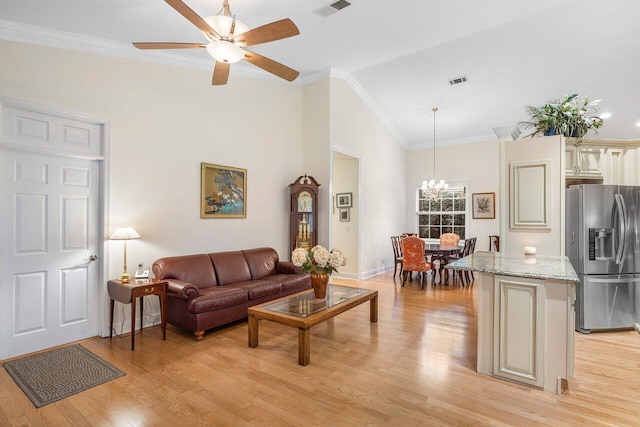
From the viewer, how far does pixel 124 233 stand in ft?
11.6

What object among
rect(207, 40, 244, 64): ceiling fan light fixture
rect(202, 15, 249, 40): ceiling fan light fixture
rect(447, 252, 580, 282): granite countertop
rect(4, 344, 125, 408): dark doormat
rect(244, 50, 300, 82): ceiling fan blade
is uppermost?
rect(202, 15, 249, 40): ceiling fan light fixture

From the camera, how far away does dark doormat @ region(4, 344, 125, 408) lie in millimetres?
2514

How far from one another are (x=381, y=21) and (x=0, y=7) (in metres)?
4.01

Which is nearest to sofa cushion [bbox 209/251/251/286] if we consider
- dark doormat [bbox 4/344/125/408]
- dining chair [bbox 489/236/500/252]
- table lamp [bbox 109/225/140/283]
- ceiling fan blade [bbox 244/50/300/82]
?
table lamp [bbox 109/225/140/283]

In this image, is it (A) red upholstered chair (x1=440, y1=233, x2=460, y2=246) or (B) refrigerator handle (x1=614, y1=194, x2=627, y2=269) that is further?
(A) red upholstered chair (x1=440, y1=233, x2=460, y2=246)

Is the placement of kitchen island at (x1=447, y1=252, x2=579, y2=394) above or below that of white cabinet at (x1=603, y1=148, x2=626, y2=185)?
below

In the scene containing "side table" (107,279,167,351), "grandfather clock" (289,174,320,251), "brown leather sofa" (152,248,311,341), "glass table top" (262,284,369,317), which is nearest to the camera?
"glass table top" (262,284,369,317)

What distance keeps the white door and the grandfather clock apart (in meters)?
2.88

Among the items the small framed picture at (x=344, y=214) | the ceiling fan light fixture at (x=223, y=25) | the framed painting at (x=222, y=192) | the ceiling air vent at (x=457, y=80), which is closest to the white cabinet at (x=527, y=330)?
the ceiling fan light fixture at (x=223, y=25)

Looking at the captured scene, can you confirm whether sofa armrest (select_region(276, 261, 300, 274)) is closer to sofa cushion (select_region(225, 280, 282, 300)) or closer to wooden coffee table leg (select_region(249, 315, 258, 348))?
sofa cushion (select_region(225, 280, 282, 300))

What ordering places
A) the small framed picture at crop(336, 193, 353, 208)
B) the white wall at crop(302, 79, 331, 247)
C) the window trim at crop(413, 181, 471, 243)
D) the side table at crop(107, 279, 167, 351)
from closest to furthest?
the side table at crop(107, 279, 167, 351)
the white wall at crop(302, 79, 331, 247)
the small framed picture at crop(336, 193, 353, 208)
the window trim at crop(413, 181, 471, 243)

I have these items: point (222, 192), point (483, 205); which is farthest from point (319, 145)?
point (483, 205)

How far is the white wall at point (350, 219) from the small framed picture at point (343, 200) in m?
0.07

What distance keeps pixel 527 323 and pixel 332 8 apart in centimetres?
386
